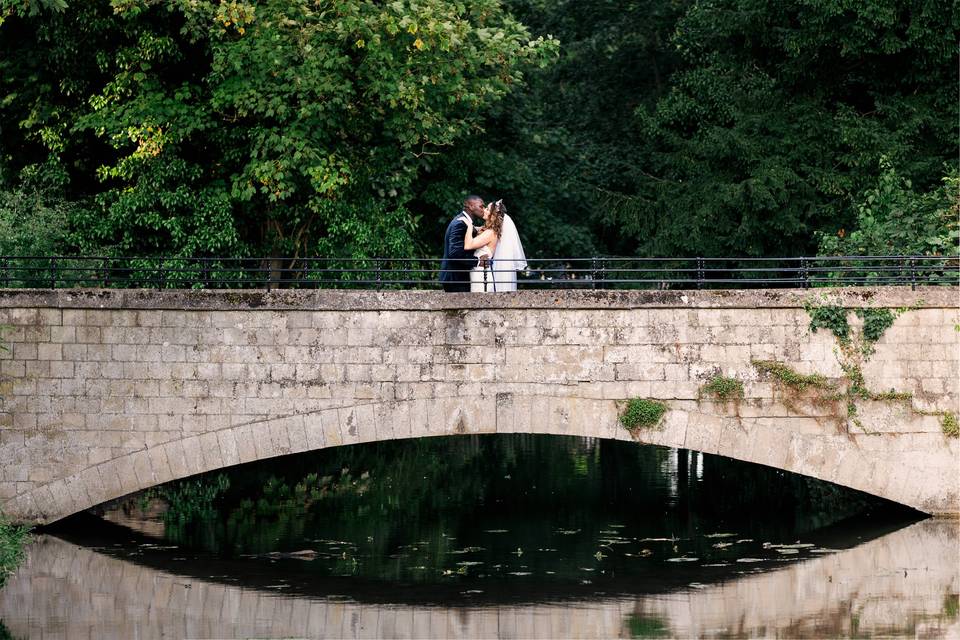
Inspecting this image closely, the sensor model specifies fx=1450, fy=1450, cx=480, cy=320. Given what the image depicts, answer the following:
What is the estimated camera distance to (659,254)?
23.3 m

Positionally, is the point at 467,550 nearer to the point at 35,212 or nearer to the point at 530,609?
the point at 530,609

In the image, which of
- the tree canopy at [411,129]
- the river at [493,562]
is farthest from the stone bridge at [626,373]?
the tree canopy at [411,129]

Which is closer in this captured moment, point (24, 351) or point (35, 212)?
point (24, 351)

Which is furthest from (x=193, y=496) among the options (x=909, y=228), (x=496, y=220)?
(x=909, y=228)

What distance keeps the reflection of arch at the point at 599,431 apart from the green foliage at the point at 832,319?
1004 millimetres

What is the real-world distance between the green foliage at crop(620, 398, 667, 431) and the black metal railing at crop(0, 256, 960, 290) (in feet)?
4.30

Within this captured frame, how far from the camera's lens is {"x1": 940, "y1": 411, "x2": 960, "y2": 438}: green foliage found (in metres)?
15.6

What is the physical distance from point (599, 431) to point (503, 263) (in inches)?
84.0

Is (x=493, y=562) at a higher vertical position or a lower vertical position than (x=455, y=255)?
lower

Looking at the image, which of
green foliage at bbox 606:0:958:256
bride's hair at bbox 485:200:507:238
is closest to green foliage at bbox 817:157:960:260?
green foliage at bbox 606:0:958:256

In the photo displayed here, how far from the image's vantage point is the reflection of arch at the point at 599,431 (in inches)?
613

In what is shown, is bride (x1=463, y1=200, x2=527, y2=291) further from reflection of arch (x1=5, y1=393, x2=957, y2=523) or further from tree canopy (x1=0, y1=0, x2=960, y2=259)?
tree canopy (x1=0, y1=0, x2=960, y2=259)

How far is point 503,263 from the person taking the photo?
16.0 m

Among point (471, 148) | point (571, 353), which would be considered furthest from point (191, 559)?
point (471, 148)
